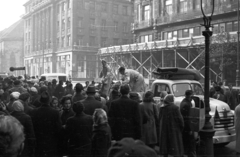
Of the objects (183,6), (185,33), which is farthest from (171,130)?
(183,6)

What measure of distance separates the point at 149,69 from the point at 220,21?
37.4ft

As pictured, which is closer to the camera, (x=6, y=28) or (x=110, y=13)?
(x=110, y=13)

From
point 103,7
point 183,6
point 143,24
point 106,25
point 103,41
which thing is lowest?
point 103,41

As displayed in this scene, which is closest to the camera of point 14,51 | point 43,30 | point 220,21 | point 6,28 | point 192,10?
point 220,21

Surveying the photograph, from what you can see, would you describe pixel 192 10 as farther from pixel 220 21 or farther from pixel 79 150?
pixel 79 150

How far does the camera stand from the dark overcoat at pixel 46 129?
5070 mm

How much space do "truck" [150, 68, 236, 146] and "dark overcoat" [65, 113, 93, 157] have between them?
10.4 ft

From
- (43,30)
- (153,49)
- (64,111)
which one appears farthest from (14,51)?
(64,111)

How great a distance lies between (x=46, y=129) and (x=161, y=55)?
32.7m

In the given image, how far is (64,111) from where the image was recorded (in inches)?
247

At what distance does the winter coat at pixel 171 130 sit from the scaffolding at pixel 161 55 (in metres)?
22.5

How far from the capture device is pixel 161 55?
3678cm

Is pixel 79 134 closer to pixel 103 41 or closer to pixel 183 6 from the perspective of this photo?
pixel 183 6

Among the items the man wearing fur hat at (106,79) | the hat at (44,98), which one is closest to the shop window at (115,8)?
the man wearing fur hat at (106,79)
